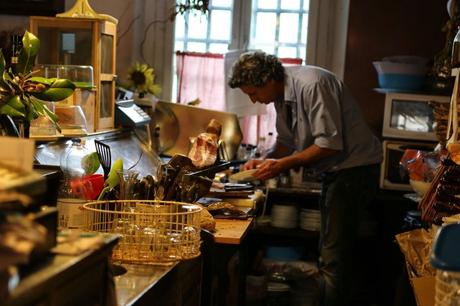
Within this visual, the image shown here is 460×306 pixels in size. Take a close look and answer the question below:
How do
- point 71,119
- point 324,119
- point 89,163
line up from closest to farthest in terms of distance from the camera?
point 89,163 < point 71,119 < point 324,119

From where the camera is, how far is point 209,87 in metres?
4.93

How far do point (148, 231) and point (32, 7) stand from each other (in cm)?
261

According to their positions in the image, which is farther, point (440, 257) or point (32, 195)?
point (440, 257)

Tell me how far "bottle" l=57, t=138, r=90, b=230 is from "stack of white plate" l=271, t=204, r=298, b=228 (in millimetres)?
2161

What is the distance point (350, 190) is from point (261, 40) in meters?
1.53

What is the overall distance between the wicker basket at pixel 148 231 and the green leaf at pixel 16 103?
332 millimetres

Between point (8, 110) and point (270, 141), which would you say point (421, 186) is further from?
point (8, 110)

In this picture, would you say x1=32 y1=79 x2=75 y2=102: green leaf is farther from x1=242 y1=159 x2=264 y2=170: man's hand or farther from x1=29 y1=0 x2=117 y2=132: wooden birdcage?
x1=242 y1=159 x2=264 y2=170: man's hand

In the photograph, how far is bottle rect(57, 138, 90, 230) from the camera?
2184 millimetres

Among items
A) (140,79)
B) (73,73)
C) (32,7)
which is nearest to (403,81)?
(140,79)

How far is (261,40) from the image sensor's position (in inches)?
194

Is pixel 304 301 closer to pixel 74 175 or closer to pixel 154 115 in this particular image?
pixel 154 115

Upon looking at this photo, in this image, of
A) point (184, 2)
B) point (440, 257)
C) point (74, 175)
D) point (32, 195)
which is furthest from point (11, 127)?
point (184, 2)

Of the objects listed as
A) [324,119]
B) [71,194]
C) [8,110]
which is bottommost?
[71,194]
